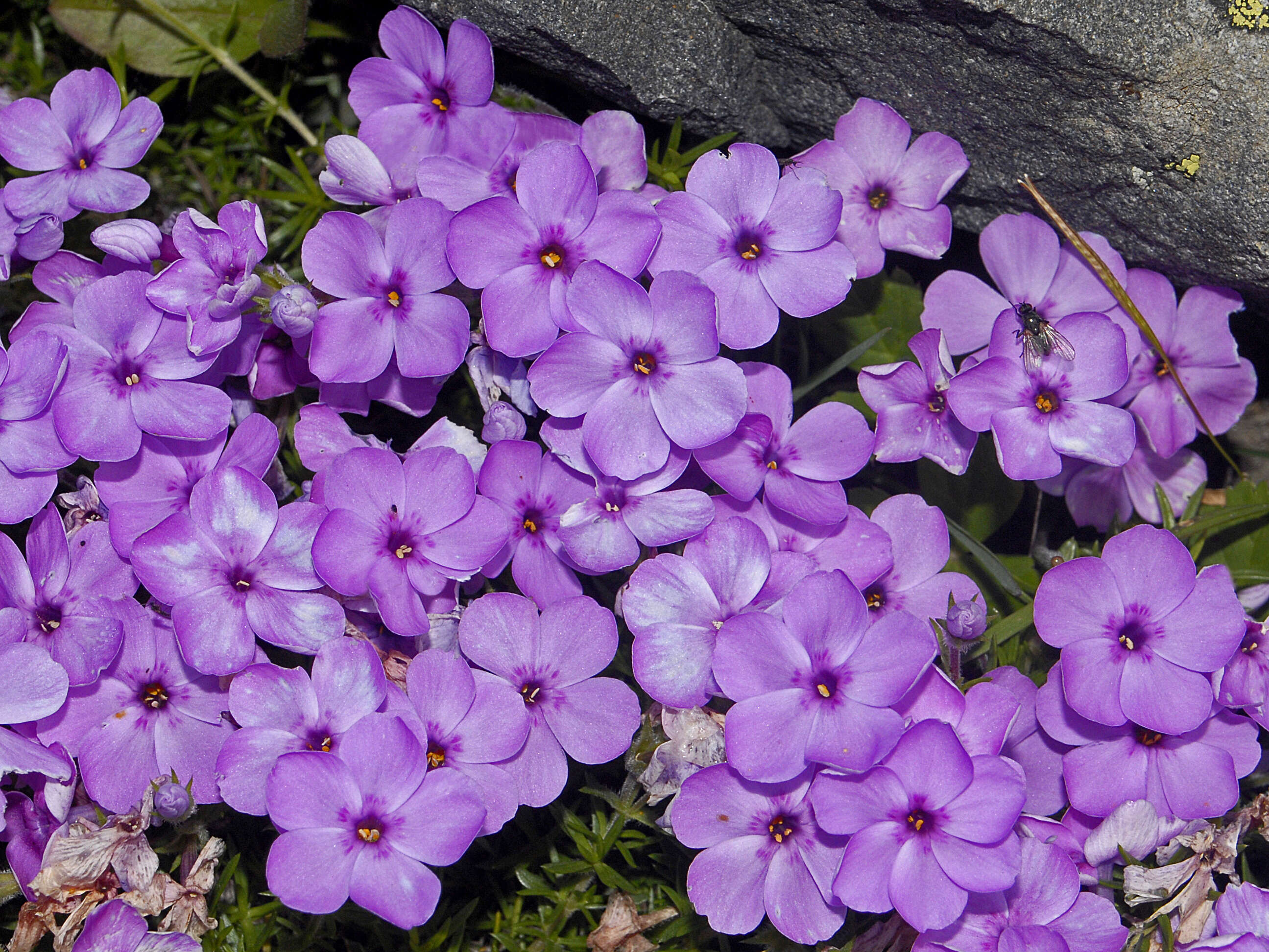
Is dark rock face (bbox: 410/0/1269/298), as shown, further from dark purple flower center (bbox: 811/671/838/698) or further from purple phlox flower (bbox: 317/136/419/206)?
dark purple flower center (bbox: 811/671/838/698)

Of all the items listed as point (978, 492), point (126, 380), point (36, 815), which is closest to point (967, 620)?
point (978, 492)

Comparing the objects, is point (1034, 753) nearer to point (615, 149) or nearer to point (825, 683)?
point (825, 683)

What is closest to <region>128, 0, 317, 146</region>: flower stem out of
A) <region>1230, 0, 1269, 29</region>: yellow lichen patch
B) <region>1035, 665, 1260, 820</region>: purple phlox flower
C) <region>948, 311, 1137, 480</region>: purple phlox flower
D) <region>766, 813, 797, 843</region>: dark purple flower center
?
<region>948, 311, 1137, 480</region>: purple phlox flower

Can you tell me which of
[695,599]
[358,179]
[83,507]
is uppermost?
[358,179]

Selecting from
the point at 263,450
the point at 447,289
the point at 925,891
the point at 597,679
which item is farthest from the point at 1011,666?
the point at 263,450

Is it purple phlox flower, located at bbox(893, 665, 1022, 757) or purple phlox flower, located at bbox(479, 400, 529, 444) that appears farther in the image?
purple phlox flower, located at bbox(479, 400, 529, 444)

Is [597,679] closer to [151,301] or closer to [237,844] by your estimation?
[237,844]
